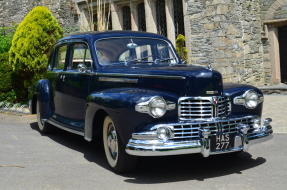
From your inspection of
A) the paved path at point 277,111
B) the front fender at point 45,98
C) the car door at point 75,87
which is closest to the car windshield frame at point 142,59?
the car door at point 75,87

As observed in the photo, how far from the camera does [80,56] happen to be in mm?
6316

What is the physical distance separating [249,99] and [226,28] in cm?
686

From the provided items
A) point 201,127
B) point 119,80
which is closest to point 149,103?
point 201,127

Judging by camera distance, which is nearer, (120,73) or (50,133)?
(120,73)

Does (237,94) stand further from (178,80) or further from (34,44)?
(34,44)

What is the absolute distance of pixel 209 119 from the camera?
15.8 ft

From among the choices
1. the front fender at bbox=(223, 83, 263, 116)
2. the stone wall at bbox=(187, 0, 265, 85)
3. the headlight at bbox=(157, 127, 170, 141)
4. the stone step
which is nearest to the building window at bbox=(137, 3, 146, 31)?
the stone wall at bbox=(187, 0, 265, 85)

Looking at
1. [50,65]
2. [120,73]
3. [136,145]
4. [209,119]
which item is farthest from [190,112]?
[50,65]

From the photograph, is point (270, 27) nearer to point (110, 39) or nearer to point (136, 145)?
point (110, 39)

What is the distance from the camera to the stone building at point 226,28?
11938 millimetres

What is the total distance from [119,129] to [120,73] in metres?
0.88

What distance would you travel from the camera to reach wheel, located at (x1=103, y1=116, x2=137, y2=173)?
4902 millimetres

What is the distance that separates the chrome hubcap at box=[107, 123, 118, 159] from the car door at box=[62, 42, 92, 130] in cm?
82

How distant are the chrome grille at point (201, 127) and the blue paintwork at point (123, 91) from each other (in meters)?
0.15
